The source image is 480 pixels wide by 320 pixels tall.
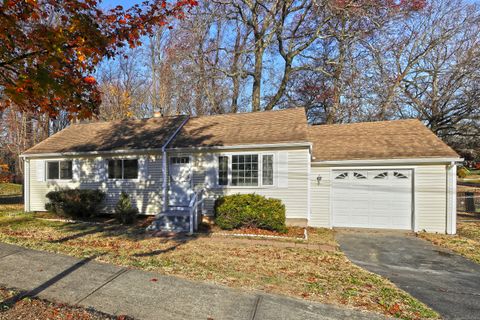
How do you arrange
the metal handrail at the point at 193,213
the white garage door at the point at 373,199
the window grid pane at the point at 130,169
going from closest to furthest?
1. the metal handrail at the point at 193,213
2. the white garage door at the point at 373,199
3. the window grid pane at the point at 130,169

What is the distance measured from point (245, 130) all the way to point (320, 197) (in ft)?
13.6

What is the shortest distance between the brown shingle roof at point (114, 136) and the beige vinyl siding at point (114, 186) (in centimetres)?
55

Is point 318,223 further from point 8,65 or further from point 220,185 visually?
point 8,65

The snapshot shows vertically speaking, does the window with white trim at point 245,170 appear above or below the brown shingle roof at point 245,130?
below

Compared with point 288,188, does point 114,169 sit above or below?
above

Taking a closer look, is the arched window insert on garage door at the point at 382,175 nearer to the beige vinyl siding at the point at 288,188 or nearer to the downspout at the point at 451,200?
the downspout at the point at 451,200

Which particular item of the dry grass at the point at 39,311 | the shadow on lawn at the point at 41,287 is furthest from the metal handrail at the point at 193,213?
the dry grass at the point at 39,311

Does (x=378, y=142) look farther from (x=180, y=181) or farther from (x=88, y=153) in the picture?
(x=88, y=153)

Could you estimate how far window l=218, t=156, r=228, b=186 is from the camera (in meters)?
10.9

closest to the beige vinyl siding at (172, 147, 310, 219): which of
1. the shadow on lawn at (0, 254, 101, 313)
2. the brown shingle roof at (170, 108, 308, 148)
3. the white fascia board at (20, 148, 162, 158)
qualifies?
the brown shingle roof at (170, 108, 308, 148)

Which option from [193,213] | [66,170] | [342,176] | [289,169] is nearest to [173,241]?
[193,213]

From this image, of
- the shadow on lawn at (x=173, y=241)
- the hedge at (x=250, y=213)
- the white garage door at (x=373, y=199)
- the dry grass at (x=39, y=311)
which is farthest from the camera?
the white garage door at (x=373, y=199)

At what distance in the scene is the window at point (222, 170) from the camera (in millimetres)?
10930

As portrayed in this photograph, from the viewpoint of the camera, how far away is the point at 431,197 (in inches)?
390
